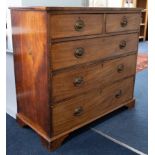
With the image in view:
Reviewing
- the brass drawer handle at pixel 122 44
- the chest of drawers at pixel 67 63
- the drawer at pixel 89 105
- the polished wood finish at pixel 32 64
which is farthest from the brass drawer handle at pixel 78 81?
the brass drawer handle at pixel 122 44

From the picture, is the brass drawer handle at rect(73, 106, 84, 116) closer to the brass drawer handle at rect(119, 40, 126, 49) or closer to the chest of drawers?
the chest of drawers

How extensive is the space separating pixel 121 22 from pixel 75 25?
0.50 metres

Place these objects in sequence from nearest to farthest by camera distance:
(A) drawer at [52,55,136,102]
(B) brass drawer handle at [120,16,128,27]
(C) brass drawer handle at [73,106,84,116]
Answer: (A) drawer at [52,55,136,102] → (C) brass drawer handle at [73,106,84,116] → (B) brass drawer handle at [120,16,128,27]

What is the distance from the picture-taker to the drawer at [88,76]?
4.55 ft

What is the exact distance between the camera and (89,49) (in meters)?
1.49

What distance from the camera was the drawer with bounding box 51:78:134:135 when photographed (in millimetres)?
1467

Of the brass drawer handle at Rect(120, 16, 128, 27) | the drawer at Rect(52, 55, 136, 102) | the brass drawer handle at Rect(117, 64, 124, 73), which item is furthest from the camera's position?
the brass drawer handle at Rect(117, 64, 124, 73)

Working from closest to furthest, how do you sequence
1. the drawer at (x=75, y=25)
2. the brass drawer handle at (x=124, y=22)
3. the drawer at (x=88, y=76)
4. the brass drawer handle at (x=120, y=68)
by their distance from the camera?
the drawer at (x=75, y=25), the drawer at (x=88, y=76), the brass drawer handle at (x=124, y=22), the brass drawer handle at (x=120, y=68)

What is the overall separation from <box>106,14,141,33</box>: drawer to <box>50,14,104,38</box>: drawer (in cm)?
9

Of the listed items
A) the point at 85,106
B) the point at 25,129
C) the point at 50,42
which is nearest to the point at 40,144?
the point at 25,129

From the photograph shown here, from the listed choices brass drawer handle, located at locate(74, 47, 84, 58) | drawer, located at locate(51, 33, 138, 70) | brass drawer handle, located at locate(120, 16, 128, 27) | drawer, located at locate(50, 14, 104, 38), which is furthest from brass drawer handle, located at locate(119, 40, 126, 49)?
brass drawer handle, located at locate(74, 47, 84, 58)

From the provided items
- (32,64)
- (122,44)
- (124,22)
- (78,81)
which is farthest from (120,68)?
(32,64)

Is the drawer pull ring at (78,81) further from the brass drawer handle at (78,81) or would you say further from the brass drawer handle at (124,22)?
the brass drawer handle at (124,22)

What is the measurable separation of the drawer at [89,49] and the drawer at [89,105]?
265mm
